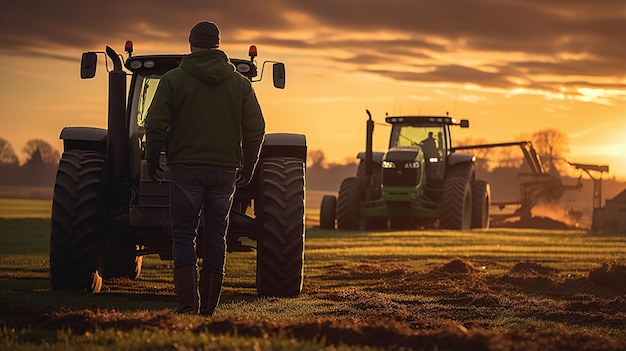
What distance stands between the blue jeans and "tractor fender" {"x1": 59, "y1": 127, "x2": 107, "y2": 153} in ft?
12.8

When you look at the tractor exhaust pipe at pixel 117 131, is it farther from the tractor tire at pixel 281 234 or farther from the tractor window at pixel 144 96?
the tractor tire at pixel 281 234

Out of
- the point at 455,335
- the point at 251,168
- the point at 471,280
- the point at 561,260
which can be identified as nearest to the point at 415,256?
the point at 561,260

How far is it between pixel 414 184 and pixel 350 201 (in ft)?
7.78

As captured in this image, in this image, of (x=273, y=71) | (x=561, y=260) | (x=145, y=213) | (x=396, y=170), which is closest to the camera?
(x=145, y=213)

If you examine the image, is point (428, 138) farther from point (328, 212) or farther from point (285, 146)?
point (285, 146)

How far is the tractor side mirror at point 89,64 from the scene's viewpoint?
11844 mm

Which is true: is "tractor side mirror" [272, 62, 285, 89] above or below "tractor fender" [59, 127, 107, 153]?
above

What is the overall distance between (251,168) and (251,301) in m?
2.33

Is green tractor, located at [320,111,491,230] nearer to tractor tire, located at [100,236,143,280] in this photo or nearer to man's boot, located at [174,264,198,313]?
tractor tire, located at [100,236,143,280]

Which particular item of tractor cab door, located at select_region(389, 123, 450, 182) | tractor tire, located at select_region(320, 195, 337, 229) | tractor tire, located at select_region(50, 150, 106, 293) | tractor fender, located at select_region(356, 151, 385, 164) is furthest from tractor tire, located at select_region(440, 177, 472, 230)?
tractor tire, located at select_region(50, 150, 106, 293)

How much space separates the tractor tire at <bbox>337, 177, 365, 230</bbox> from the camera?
109 ft

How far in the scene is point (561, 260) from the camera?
69.6 ft

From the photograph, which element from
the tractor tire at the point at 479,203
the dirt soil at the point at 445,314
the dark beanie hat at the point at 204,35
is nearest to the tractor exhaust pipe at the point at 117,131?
the dirt soil at the point at 445,314

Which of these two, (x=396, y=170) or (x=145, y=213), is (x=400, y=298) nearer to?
(x=145, y=213)
